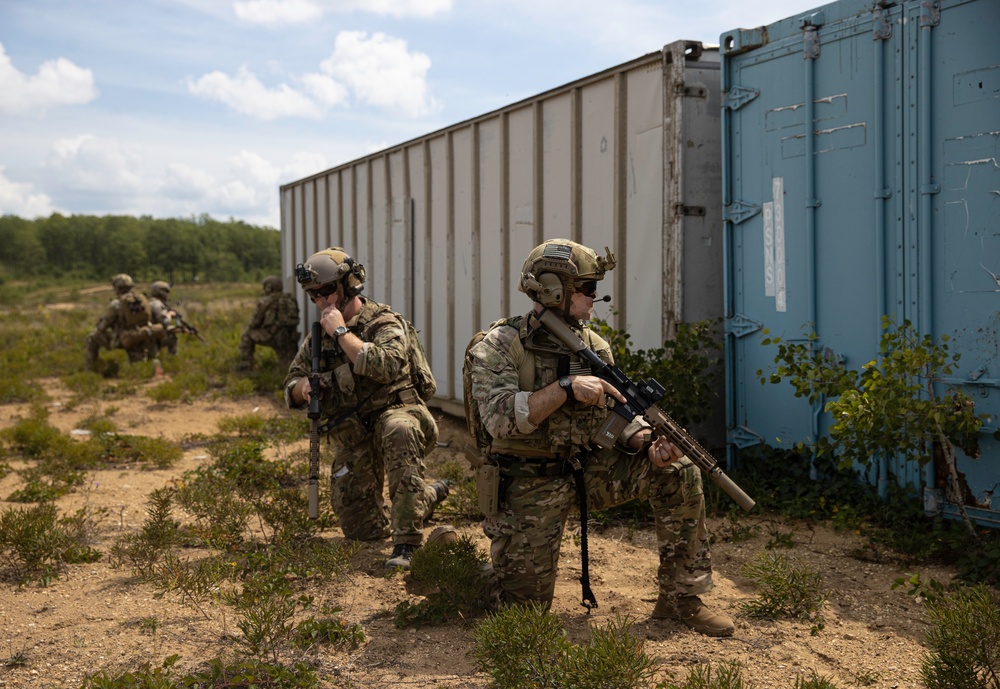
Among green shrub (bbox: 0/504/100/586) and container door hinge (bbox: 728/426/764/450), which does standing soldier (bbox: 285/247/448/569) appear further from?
container door hinge (bbox: 728/426/764/450)

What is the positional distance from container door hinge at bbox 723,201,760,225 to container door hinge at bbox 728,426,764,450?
1.34m

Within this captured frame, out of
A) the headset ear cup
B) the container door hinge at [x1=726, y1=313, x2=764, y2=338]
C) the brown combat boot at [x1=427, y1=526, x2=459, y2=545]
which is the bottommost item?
the brown combat boot at [x1=427, y1=526, x2=459, y2=545]

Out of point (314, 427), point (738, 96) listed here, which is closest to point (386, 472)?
point (314, 427)

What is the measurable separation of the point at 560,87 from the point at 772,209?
216 centimetres

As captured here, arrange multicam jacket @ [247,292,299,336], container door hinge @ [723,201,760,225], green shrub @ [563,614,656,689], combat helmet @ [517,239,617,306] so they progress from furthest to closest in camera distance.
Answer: multicam jacket @ [247,292,299,336] → container door hinge @ [723,201,760,225] → combat helmet @ [517,239,617,306] → green shrub @ [563,614,656,689]

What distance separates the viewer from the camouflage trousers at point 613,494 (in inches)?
151

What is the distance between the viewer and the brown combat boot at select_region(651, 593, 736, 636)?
3766 mm

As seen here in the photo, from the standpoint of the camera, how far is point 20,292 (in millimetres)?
48094

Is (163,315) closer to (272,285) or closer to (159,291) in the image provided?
(159,291)

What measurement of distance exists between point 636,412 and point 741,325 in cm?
267

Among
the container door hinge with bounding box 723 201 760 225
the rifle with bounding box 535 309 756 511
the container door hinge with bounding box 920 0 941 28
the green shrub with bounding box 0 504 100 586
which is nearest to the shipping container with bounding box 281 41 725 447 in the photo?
the container door hinge with bounding box 723 201 760 225

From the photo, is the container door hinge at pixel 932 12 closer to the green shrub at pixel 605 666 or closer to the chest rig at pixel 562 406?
the chest rig at pixel 562 406

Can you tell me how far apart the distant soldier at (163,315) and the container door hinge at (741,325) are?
35.7ft

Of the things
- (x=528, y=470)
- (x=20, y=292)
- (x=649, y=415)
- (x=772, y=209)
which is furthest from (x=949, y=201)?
(x=20, y=292)
